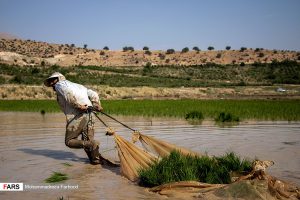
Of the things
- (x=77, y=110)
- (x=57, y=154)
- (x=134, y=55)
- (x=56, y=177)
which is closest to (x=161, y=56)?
(x=134, y=55)

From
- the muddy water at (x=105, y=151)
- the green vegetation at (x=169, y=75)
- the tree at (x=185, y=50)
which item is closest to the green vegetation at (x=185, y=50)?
the tree at (x=185, y=50)

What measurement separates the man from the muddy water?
438 mm

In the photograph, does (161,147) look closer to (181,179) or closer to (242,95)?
(181,179)

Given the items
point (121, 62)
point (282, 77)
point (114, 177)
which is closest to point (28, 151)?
point (114, 177)

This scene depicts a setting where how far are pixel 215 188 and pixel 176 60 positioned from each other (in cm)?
9147

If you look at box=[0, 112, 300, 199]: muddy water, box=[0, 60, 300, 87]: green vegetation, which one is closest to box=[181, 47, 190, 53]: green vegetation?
box=[0, 60, 300, 87]: green vegetation

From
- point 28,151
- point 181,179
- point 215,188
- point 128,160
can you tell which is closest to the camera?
point 215,188

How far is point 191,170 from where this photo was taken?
7.30m

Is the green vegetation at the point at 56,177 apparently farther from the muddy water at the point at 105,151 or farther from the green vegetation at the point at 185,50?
the green vegetation at the point at 185,50

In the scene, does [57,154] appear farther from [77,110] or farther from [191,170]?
[191,170]

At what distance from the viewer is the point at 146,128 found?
16547 millimetres

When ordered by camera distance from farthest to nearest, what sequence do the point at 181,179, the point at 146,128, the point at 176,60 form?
the point at 176,60 → the point at 146,128 → the point at 181,179

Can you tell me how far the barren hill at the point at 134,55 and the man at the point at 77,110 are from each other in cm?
8269

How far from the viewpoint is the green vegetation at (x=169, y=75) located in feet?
173
